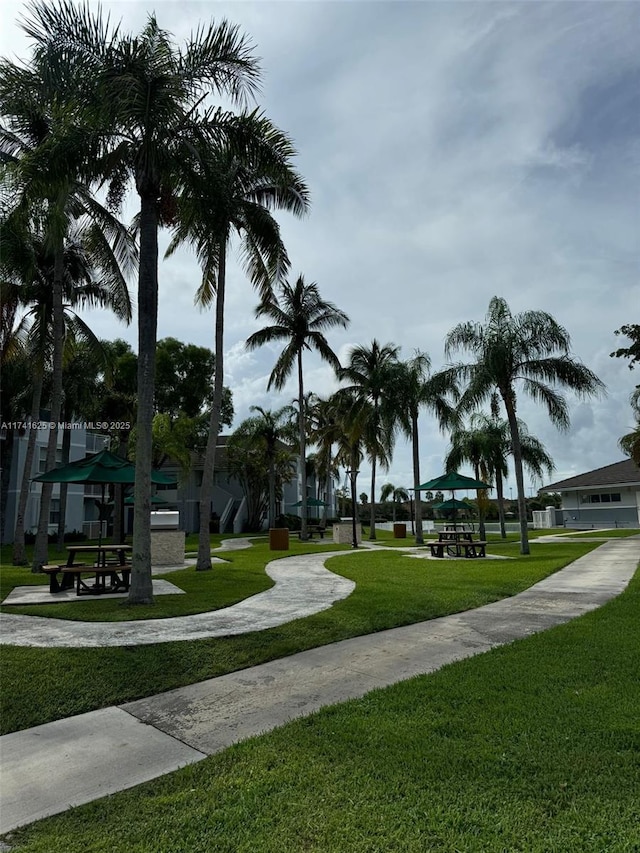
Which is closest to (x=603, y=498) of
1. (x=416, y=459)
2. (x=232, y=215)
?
(x=416, y=459)

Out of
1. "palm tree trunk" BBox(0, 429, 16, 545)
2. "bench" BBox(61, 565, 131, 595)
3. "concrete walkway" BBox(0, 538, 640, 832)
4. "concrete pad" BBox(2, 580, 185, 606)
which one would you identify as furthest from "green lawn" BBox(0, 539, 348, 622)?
"palm tree trunk" BBox(0, 429, 16, 545)

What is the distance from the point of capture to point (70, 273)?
1745 cm

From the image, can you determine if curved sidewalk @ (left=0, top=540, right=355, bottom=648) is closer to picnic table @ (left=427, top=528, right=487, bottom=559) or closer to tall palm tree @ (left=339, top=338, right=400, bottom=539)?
picnic table @ (left=427, top=528, right=487, bottom=559)

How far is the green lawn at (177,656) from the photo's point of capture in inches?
188

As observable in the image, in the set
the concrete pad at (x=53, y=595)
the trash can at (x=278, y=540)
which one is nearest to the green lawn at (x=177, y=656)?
the concrete pad at (x=53, y=595)

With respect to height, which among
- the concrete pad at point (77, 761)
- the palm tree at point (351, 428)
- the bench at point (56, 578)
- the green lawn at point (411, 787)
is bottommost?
the concrete pad at point (77, 761)

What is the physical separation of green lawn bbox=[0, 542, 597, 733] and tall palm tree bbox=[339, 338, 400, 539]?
15.2m

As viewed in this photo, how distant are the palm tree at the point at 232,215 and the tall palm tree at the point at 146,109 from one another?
1.67ft

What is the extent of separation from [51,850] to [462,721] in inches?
108

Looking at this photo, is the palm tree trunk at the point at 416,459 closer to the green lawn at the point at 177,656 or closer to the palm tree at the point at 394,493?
the green lawn at the point at 177,656

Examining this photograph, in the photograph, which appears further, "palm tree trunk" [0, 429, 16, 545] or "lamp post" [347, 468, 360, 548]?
"palm tree trunk" [0, 429, 16, 545]

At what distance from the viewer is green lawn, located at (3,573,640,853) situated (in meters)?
2.71

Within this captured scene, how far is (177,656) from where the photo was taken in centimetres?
592

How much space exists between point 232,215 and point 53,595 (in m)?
8.28
